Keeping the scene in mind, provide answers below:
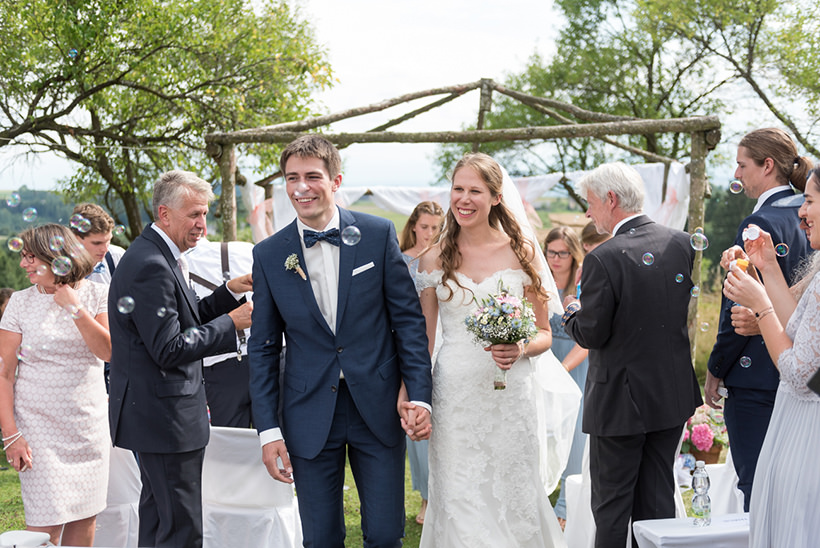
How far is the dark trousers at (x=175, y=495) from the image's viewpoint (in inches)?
141

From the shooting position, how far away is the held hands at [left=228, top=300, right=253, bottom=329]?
3.70 metres

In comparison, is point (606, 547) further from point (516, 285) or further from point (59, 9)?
point (59, 9)

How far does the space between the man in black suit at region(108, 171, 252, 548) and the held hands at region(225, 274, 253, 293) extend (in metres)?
0.19

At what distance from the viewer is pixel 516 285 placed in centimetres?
384

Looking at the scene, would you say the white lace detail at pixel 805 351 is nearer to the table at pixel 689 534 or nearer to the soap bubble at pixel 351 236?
the table at pixel 689 534

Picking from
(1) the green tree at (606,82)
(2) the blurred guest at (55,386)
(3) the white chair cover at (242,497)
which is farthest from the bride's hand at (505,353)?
(1) the green tree at (606,82)

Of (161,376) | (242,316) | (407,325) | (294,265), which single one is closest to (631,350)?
(407,325)

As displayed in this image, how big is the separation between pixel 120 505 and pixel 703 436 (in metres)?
4.60

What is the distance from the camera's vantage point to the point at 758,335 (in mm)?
3750

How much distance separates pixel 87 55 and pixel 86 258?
811 cm

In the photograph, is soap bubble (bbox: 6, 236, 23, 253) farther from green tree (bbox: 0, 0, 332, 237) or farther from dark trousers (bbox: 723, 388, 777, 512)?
green tree (bbox: 0, 0, 332, 237)

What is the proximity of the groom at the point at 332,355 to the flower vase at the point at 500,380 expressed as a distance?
0.41m

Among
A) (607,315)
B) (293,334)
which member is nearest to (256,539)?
(293,334)

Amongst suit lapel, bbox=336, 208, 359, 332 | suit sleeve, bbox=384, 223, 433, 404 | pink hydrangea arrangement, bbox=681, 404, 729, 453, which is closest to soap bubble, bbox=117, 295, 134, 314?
suit lapel, bbox=336, 208, 359, 332
